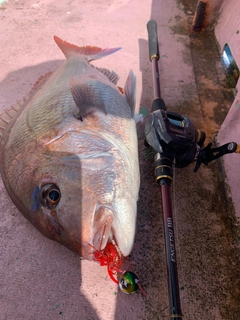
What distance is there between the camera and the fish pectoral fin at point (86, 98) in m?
1.62

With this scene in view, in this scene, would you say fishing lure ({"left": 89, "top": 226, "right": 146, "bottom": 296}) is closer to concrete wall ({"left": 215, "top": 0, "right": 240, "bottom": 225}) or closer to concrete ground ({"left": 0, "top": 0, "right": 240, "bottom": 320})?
concrete ground ({"left": 0, "top": 0, "right": 240, "bottom": 320})

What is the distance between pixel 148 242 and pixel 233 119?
42.7 inches

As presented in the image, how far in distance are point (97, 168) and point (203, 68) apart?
6.57 feet

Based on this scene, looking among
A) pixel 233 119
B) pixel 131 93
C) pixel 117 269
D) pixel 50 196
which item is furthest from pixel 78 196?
pixel 233 119

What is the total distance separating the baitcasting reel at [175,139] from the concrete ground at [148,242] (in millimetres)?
372

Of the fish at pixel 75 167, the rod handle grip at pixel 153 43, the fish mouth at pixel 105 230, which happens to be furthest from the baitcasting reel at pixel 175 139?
the rod handle grip at pixel 153 43

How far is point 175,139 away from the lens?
60.8 inches

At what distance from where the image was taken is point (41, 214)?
1.35 meters

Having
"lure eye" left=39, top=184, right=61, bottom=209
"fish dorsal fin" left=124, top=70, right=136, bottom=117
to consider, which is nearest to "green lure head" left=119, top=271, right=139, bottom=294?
"lure eye" left=39, top=184, right=61, bottom=209

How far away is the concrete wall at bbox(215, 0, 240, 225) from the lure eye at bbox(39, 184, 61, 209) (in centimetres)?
118

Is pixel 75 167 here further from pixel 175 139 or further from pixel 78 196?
pixel 175 139

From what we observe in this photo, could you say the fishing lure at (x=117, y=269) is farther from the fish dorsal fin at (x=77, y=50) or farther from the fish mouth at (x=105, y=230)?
the fish dorsal fin at (x=77, y=50)

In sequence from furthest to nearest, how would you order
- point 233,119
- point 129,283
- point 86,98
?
point 233,119 → point 86,98 → point 129,283

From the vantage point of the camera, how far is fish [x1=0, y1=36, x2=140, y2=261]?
1.29 m
